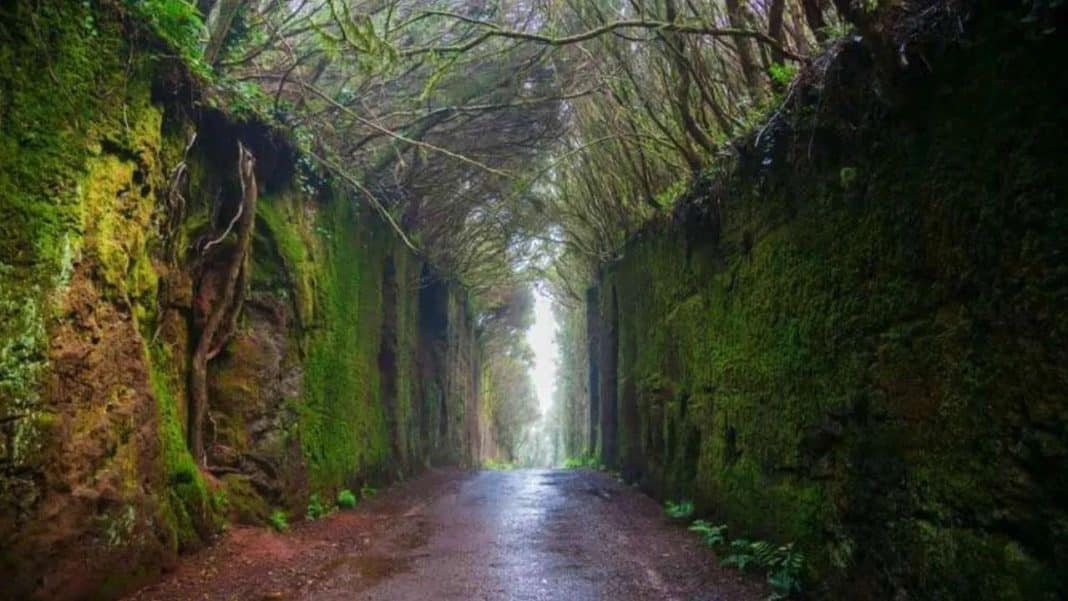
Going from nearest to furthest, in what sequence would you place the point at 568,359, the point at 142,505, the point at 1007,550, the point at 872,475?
the point at 1007,550, the point at 872,475, the point at 142,505, the point at 568,359

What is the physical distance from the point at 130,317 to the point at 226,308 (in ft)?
6.74

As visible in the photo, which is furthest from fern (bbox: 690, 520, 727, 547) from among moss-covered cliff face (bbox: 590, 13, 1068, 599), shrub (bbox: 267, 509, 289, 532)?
shrub (bbox: 267, 509, 289, 532)

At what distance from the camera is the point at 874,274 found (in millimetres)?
4254

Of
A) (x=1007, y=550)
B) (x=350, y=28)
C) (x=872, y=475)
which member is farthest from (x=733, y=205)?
(x=1007, y=550)

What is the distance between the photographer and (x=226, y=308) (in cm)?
738

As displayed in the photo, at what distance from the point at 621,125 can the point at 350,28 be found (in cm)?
505

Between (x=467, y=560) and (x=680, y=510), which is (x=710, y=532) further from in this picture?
(x=467, y=560)

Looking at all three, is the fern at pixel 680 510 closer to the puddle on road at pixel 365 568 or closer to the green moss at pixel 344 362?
the puddle on road at pixel 365 568

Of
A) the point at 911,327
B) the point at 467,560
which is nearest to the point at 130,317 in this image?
the point at 467,560

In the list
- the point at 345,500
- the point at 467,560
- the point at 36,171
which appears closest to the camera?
the point at 36,171

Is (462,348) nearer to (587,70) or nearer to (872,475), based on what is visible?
(587,70)

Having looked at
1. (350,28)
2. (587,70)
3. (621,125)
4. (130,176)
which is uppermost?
(587,70)

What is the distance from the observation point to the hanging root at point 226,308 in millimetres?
6781

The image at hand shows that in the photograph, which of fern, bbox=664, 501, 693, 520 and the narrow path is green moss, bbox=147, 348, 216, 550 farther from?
fern, bbox=664, 501, 693, 520
